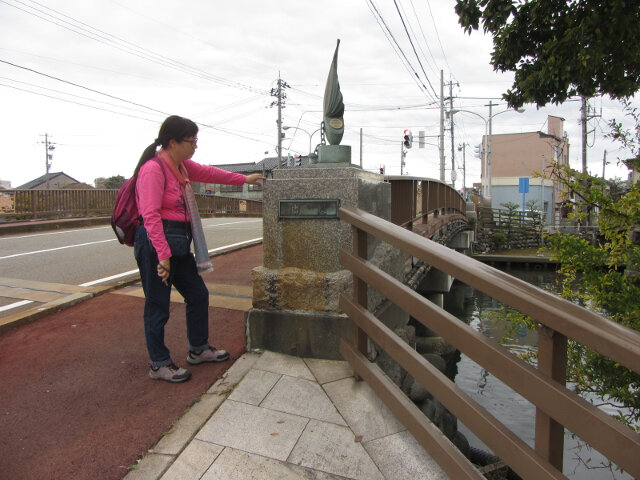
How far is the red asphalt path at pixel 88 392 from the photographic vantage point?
225 cm

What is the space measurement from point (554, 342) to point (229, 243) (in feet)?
32.7

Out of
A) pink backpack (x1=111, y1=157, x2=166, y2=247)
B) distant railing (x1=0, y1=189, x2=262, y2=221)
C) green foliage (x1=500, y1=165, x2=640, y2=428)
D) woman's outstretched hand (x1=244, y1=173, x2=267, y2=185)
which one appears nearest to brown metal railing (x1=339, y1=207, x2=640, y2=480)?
woman's outstretched hand (x1=244, y1=173, x2=267, y2=185)

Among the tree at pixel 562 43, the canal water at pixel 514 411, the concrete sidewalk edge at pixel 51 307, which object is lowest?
the canal water at pixel 514 411

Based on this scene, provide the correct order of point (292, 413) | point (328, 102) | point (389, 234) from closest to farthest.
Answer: point (389, 234)
point (292, 413)
point (328, 102)

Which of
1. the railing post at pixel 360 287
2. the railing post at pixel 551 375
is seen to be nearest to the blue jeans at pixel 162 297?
the railing post at pixel 360 287

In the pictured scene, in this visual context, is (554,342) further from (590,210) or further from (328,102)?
(590,210)

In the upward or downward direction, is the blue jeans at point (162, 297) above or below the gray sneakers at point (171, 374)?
above

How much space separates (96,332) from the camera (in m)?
4.14

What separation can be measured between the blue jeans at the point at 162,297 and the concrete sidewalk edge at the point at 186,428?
0.39 metres

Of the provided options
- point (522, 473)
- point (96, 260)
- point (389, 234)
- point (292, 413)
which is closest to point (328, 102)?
point (389, 234)

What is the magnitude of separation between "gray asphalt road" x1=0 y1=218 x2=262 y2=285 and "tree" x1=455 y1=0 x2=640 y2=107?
6910 mm

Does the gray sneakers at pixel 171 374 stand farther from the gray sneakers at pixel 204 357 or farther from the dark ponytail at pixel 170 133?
the dark ponytail at pixel 170 133

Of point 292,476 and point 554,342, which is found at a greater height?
point 554,342

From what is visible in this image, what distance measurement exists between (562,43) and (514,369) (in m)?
6.54
